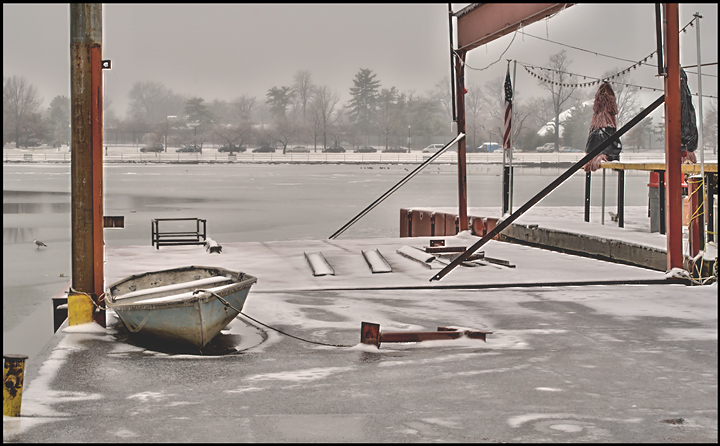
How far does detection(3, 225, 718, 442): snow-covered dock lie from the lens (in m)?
5.80

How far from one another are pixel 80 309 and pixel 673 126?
26.2 ft

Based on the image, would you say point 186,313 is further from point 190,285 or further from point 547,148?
point 547,148

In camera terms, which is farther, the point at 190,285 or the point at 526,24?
the point at 526,24

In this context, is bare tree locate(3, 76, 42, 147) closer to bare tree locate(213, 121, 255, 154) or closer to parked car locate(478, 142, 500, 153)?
bare tree locate(213, 121, 255, 154)

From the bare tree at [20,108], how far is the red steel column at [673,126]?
115 metres

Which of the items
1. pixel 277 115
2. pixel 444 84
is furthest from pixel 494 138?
pixel 277 115

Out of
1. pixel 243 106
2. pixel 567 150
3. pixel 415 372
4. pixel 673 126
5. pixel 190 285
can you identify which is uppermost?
pixel 243 106

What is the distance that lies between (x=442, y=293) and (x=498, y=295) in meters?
0.77

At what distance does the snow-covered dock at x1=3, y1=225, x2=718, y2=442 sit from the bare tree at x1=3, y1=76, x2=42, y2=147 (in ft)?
375

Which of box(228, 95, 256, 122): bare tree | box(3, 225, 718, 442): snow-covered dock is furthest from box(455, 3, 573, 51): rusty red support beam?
box(228, 95, 256, 122): bare tree

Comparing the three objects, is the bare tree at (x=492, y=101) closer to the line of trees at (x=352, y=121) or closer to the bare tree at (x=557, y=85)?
the line of trees at (x=352, y=121)

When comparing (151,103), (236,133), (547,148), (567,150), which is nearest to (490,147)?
(547,148)

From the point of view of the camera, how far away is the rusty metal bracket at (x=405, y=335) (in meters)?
8.29

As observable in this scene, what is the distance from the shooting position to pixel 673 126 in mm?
11141
